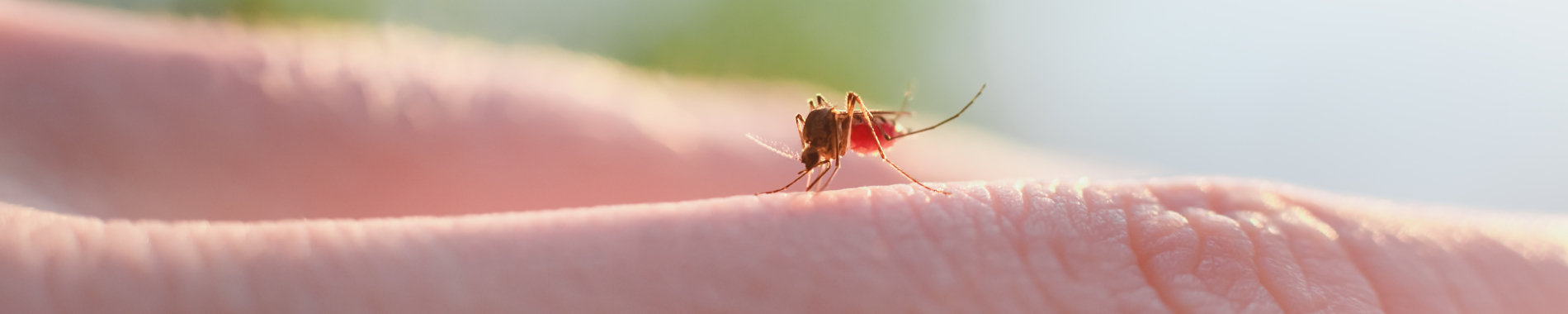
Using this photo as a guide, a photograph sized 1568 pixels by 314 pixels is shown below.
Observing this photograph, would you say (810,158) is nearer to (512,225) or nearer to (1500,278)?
(512,225)

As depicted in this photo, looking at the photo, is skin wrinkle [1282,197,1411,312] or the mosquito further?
the mosquito

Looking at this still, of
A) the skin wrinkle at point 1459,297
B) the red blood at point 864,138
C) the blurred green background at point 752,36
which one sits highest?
the blurred green background at point 752,36

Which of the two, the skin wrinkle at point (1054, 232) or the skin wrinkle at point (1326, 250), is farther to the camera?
the skin wrinkle at point (1326, 250)

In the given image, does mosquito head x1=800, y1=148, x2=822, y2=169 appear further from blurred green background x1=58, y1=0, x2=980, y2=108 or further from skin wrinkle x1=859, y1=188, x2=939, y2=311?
blurred green background x1=58, y1=0, x2=980, y2=108

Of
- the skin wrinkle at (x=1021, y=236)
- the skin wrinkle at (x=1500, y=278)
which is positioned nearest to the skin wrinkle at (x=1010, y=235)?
the skin wrinkle at (x=1021, y=236)

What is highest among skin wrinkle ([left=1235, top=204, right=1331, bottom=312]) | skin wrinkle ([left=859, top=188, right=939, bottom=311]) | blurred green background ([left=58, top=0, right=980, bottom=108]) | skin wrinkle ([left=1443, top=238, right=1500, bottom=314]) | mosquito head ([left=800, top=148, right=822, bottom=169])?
blurred green background ([left=58, top=0, right=980, bottom=108])

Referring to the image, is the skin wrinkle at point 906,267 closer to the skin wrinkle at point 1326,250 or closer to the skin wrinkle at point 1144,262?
the skin wrinkle at point 1144,262

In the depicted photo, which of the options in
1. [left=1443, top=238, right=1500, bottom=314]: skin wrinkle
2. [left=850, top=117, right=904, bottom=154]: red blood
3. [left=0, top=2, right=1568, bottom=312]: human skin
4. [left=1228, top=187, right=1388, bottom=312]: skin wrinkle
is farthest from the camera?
[left=850, top=117, right=904, bottom=154]: red blood

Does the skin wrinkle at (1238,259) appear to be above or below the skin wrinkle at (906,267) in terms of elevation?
below

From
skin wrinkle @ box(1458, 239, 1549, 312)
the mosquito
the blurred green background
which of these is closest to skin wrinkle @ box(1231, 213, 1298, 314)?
skin wrinkle @ box(1458, 239, 1549, 312)

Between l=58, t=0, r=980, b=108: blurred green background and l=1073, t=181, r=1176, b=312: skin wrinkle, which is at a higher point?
l=58, t=0, r=980, b=108: blurred green background
